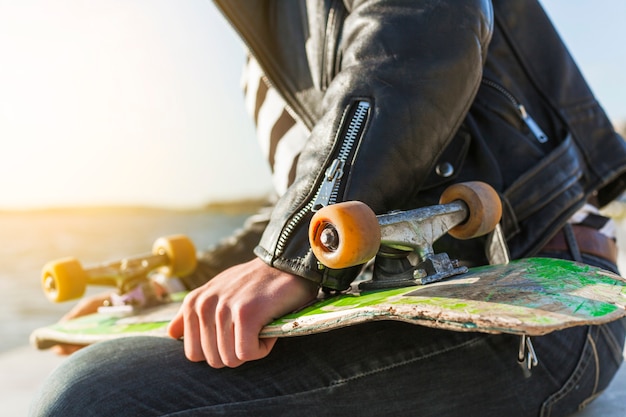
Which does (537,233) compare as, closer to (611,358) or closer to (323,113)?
(611,358)

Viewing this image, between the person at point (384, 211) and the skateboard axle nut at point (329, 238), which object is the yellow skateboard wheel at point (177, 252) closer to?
the person at point (384, 211)

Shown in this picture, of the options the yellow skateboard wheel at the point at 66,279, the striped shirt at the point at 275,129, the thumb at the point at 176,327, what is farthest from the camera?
the yellow skateboard wheel at the point at 66,279

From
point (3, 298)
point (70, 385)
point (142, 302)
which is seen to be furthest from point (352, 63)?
point (3, 298)

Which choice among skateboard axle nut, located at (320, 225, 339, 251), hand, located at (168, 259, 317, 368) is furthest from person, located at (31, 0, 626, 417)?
skateboard axle nut, located at (320, 225, 339, 251)

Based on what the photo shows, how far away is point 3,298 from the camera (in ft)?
21.8

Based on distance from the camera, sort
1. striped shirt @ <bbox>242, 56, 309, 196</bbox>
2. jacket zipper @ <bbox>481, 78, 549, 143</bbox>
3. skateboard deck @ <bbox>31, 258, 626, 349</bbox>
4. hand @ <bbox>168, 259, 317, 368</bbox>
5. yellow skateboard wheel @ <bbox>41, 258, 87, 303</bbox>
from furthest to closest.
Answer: yellow skateboard wheel @ <bbox>41, 258, 87, 303</bbox> → striped shirt @ <bbox>242, 56, 309, 196</bbox> → jacket zipper @ <bbox>481, 78, 549, 143</bbox> → hand @ <bbox>168, 259, 317, 368</bbox> → skateboard deck @ <bbox>31, 258, 626, 349</bbox>

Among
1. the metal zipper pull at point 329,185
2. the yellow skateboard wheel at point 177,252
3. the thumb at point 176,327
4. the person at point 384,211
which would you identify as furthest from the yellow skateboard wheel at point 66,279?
the metal zipper pull at point 329,185

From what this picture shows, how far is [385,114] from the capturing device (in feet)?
3.28

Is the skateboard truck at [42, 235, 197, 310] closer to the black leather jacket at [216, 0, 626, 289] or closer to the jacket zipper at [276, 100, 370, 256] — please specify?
the black leather jacket at [216, 0, 626, 289]

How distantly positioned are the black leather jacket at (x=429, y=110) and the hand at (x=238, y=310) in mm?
34

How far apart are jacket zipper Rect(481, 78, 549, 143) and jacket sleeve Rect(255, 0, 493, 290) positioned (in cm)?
17

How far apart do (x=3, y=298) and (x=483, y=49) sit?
6.83 meters

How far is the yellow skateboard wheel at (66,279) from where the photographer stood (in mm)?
1682

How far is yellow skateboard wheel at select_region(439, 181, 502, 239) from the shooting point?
98 cm
